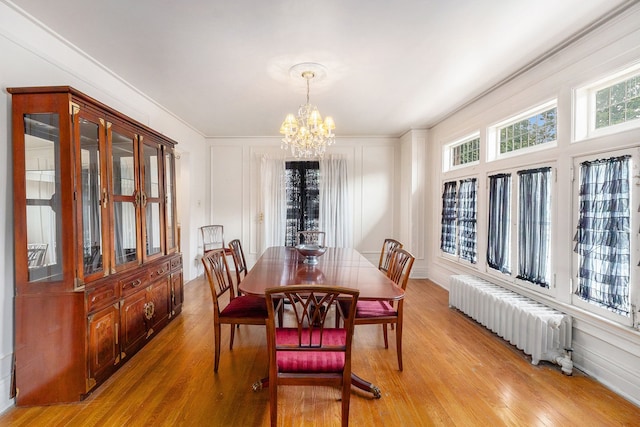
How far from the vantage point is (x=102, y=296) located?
2.04 meters

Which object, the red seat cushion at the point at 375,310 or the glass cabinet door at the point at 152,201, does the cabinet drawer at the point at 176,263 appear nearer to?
the glass cabinet door at the point at 152,201

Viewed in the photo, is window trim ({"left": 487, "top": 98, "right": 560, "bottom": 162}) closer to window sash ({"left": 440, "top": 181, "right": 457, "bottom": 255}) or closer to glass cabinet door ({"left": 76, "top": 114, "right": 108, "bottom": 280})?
window sash ({"left": 440, "top": 181, "right": 457, "bottom": 255})

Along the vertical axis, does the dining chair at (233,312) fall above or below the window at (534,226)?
below

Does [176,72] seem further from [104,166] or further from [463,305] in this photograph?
[463,305]

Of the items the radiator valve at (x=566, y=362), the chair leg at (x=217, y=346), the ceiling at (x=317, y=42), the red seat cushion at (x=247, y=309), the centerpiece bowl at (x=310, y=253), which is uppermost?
the ceiling at (x=317, y=42)

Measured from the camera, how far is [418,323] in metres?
3.14

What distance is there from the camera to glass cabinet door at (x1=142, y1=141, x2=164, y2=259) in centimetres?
268

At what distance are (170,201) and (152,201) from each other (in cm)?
40

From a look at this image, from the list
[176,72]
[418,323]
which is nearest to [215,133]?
[176,72]

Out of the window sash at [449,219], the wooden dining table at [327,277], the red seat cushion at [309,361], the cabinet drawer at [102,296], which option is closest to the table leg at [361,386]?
the wooden dining table at [327,277]

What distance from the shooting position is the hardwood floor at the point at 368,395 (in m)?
1.74

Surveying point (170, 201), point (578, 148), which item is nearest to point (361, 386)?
point (578, 148)

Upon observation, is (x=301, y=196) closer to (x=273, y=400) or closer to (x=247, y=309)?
(x=247, y=309)

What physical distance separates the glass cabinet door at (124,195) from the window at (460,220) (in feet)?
12.9
